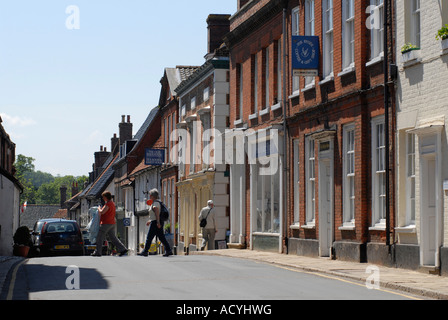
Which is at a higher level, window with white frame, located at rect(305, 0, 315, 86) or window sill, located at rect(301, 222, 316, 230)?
window with white frame, located at rect(305, 0, 315, 86)

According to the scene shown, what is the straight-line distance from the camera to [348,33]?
2341 centimetres

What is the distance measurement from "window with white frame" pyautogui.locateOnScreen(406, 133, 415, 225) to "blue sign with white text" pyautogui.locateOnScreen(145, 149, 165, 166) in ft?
107

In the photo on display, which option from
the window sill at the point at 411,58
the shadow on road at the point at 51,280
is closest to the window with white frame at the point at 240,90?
the window sill at the point at 411,58

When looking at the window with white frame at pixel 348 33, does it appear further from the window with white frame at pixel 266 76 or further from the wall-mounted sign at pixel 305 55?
the window with white frame at pixel 266 76

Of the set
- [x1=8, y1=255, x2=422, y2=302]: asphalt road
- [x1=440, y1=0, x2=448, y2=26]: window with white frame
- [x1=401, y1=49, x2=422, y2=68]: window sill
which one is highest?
[x1=440, y1=0, x2=448, y2=26]: window with white frame

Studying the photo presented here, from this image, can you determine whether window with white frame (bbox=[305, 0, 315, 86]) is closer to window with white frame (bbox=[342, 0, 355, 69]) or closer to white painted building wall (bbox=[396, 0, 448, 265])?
window with white frame (bbox=[342, 0, 355, 69])

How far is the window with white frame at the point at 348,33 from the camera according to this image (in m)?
23.2

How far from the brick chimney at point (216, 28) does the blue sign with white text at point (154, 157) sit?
11074 millimetres

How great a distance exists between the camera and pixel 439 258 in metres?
18.0

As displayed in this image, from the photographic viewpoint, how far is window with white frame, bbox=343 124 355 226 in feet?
75.6

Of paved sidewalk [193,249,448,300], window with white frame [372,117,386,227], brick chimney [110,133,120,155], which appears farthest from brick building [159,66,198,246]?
brick chimney [110,133,120,155]
